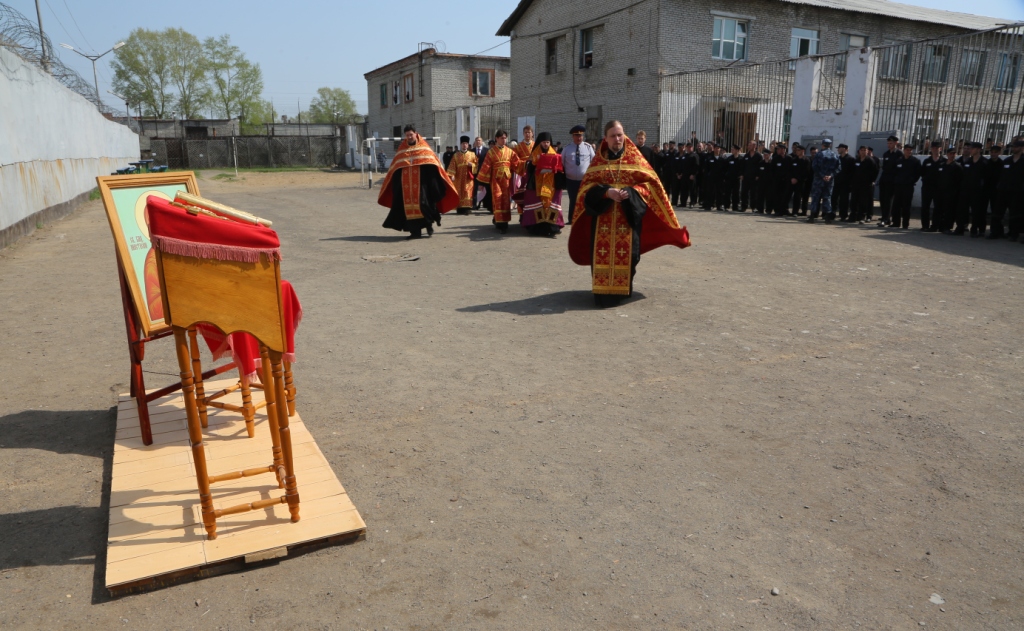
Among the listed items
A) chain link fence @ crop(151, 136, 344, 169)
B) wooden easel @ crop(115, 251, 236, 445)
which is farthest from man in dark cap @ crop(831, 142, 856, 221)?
chain link fence @ crop(151, 136, 344, 169)

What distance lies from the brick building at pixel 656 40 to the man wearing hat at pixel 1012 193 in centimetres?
1232

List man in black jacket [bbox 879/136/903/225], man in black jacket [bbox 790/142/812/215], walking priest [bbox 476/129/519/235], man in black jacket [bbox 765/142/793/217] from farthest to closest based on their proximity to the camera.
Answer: man in black jacket [bbox 765/142/793/217], man in black jacket [bbox 790/142/812/215], man in black jacket [bbox 879/136/903/225], walking priest [bbox 476/129/519/235]

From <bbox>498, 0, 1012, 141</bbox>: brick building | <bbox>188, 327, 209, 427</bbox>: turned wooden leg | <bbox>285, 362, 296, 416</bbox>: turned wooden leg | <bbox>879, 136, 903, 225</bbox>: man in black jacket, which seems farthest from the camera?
<bbox>498, 0, 1012, 141</bbox>: brick building

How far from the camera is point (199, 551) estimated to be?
3217 mm

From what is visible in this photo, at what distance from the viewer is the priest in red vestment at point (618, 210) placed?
7727 mm

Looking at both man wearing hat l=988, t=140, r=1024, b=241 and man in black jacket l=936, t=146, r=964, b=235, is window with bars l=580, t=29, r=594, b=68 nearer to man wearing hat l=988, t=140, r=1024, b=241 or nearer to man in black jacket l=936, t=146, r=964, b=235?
man in black jacket l=936, t=146, r=964, b=235

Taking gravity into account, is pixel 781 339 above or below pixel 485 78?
below

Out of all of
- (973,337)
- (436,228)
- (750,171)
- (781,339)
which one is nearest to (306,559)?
(781,339)

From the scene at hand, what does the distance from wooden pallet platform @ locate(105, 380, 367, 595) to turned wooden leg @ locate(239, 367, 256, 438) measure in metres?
0.06

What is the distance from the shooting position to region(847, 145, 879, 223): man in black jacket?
15.0m

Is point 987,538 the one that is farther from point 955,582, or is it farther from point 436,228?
point 436,228

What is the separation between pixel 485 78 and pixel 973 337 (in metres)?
38.1

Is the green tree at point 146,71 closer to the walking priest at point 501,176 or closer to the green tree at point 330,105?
the green tree at point 330,105

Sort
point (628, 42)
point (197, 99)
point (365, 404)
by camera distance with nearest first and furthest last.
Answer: point (365, 404), point (628, 42), point (197, 99)
